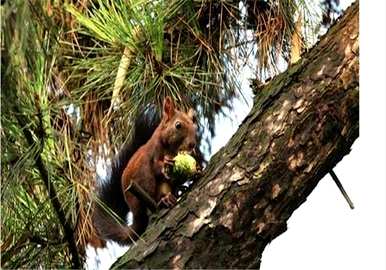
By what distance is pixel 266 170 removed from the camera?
1354mm

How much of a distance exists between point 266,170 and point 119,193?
0.28 m

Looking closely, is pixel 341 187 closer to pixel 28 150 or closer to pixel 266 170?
pixel 266 170

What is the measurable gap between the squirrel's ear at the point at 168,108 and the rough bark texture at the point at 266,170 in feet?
0.49

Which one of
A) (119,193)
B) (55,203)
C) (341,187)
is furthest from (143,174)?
(341,187)

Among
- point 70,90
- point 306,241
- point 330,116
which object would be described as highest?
point 70,90

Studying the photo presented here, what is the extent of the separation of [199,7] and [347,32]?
10.0 inches

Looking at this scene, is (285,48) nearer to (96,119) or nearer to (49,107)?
(96,119)

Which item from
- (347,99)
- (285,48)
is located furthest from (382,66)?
(285,48)

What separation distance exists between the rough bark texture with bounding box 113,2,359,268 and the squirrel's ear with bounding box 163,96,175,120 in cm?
15

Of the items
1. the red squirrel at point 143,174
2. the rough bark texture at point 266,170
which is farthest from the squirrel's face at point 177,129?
the rough bark texture at point 266,170

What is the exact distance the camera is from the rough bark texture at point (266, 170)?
1339mm

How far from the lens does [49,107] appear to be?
4.29 ft

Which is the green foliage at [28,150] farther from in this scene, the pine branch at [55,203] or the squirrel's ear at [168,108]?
the squirrel's ear at [168,108]

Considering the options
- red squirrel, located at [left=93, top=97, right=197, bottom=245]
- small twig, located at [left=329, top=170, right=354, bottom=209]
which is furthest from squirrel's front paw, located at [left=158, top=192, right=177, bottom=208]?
small twig, located at [left=329, top=170, right=354, bottom=209]
